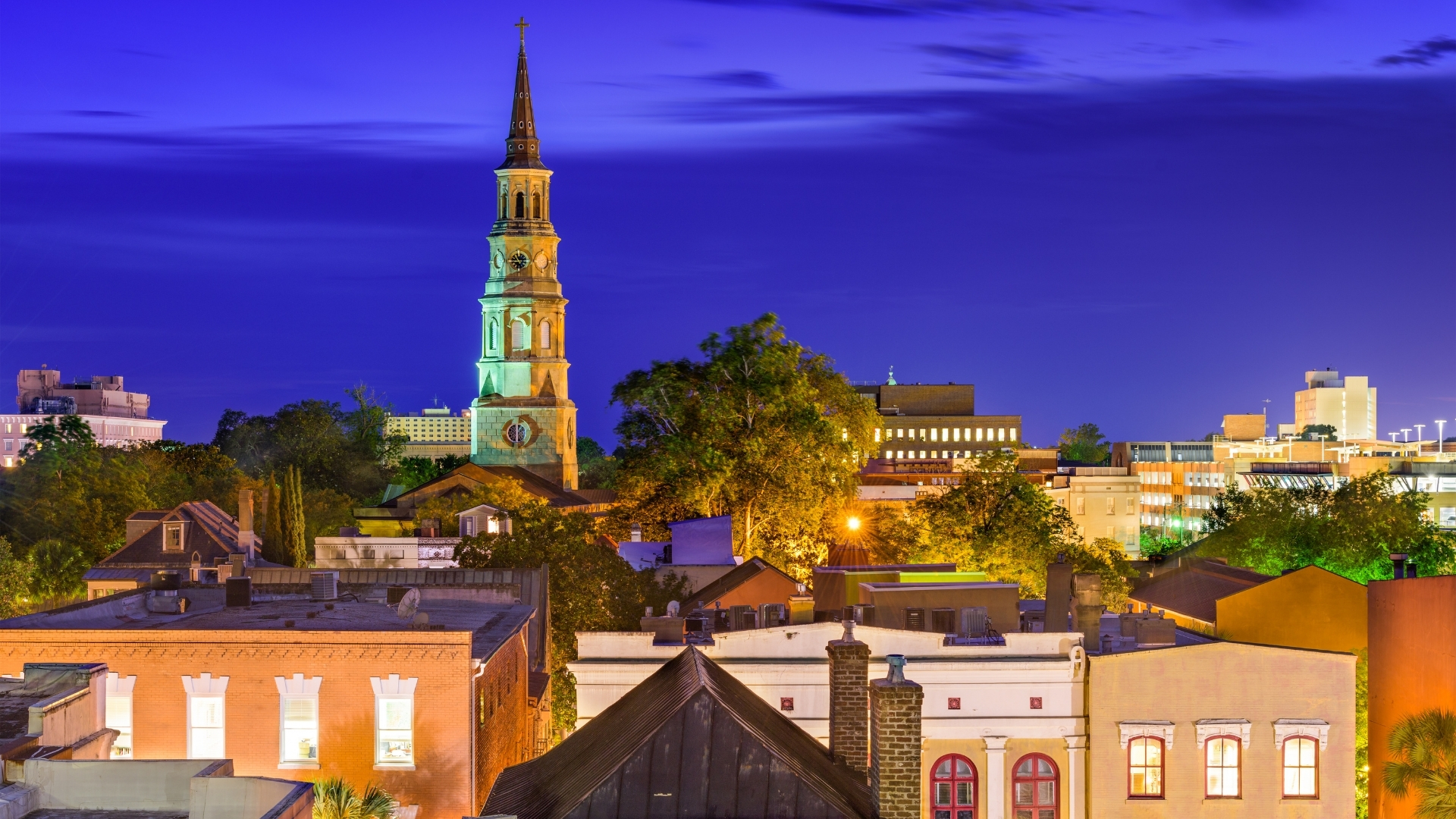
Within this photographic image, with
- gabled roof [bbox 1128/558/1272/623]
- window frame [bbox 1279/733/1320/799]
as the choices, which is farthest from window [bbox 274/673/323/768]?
gabled roof [bbox 1128/558/1272/623]

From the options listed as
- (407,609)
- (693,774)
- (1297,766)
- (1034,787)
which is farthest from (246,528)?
(693,774)

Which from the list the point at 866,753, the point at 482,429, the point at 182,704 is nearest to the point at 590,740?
the point at 866,753

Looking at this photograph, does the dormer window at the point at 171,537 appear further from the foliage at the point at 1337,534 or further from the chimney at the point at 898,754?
the chimney at the point at 898,754

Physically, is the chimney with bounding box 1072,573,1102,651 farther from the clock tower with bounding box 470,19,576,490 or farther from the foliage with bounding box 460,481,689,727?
the clock tower with bounding box 470,19,576,490

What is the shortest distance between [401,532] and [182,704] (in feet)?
185

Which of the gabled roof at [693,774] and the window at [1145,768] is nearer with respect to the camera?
the gabled roof at [693,774]

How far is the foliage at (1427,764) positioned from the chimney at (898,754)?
595 inches

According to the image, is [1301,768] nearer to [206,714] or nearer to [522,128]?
[206,714]

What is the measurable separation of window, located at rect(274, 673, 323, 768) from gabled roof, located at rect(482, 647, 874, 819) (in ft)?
17.5

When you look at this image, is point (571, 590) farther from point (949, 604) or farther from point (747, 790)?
point (747, 790)

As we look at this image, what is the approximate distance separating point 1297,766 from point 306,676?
18.5m

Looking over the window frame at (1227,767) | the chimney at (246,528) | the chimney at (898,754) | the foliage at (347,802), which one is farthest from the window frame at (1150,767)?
the chimney at (246,528)

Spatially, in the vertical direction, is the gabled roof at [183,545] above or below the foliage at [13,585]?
above

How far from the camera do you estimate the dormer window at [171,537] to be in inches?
2677
